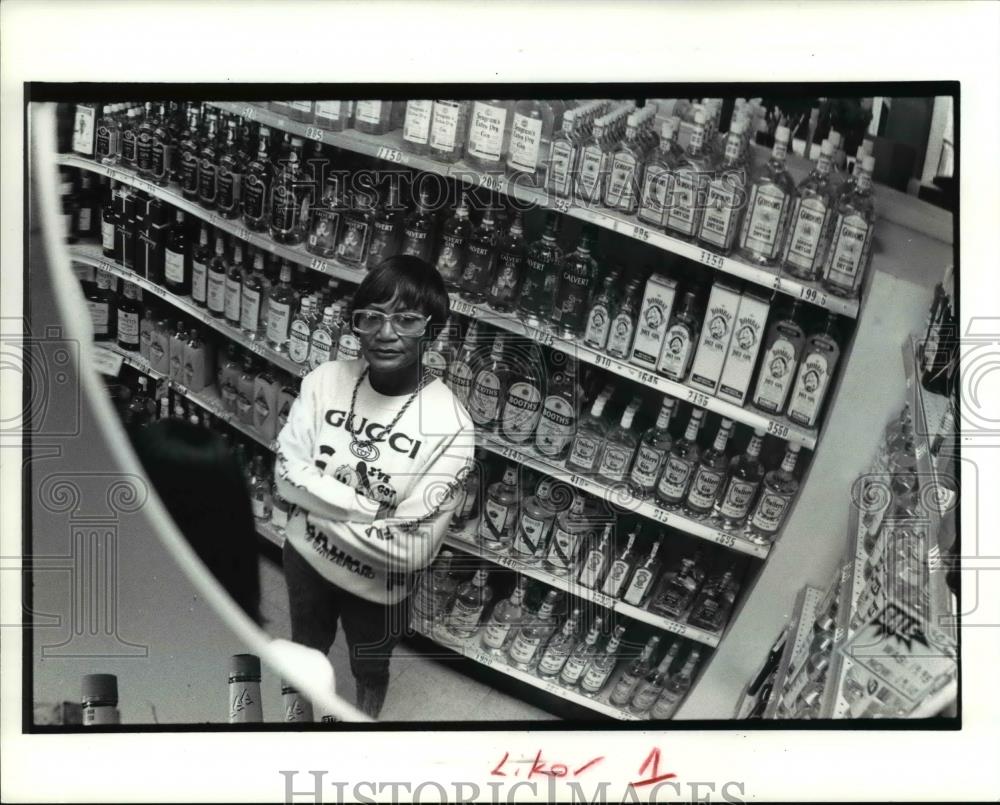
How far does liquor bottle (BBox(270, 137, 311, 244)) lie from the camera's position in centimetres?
253

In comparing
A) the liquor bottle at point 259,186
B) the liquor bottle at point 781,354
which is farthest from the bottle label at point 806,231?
the liquor bottle at point 259,186

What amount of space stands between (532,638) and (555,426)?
574 millimetres

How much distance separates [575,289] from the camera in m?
2.52

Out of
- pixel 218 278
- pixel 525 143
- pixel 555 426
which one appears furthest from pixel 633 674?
pixel 218 278

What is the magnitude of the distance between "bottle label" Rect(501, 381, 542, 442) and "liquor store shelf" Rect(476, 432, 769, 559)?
0.12ft

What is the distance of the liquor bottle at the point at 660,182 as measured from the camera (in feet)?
8.09

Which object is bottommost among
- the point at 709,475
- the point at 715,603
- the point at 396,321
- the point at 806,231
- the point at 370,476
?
the point at 715,603

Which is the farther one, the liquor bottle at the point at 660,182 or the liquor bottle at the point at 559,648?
the liquor bottle at the point at 559,648

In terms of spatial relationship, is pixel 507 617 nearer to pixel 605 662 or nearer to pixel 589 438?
pixel 605 662

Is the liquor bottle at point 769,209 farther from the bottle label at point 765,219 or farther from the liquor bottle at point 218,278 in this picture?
the liquor bottle at point 218,278

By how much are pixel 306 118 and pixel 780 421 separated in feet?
4.60

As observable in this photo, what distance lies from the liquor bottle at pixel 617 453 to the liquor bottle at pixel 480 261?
1.58 feet

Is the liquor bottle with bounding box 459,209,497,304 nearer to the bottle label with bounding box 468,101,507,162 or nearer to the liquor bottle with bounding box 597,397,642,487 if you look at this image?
the bottle label with bounding box 468,101,507,162

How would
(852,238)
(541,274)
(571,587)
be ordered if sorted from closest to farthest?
(852,238)
(541,274)
(571,587)
